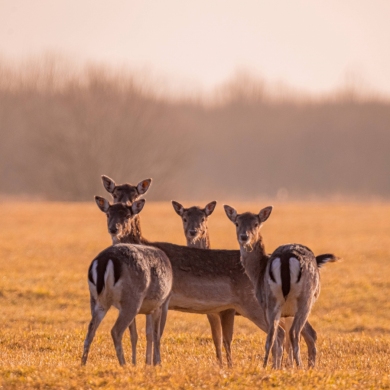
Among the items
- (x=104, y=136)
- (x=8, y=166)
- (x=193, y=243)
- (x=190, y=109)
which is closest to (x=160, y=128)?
(x=104, y=136)

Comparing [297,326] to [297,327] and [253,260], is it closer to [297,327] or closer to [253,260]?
[297,327]

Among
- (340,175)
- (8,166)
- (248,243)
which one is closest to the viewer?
(248,243)

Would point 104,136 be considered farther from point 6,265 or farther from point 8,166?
point 6,265

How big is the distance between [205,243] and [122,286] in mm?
3478

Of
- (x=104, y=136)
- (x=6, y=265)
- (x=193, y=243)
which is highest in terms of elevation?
(x=104, y=136)

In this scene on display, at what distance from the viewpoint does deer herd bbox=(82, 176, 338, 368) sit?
9.22 meters

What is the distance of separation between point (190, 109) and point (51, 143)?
119ft

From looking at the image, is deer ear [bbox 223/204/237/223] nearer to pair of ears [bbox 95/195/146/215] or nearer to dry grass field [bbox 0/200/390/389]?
pair of ears [bbox 95/195/146/215]

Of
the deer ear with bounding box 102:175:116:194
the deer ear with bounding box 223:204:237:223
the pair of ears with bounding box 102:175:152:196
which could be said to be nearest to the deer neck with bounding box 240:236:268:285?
Answer: the deer ear with bounding box 223:204:237:223

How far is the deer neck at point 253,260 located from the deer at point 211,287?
1.27 ft

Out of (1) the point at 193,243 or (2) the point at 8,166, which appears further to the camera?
(2) the point at 8,166

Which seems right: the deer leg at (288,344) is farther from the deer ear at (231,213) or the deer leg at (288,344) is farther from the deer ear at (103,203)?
the deer ear at (103,203)

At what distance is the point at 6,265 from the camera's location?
24688 millimetres

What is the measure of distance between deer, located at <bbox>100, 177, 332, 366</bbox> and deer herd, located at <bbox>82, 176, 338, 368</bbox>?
12mm
